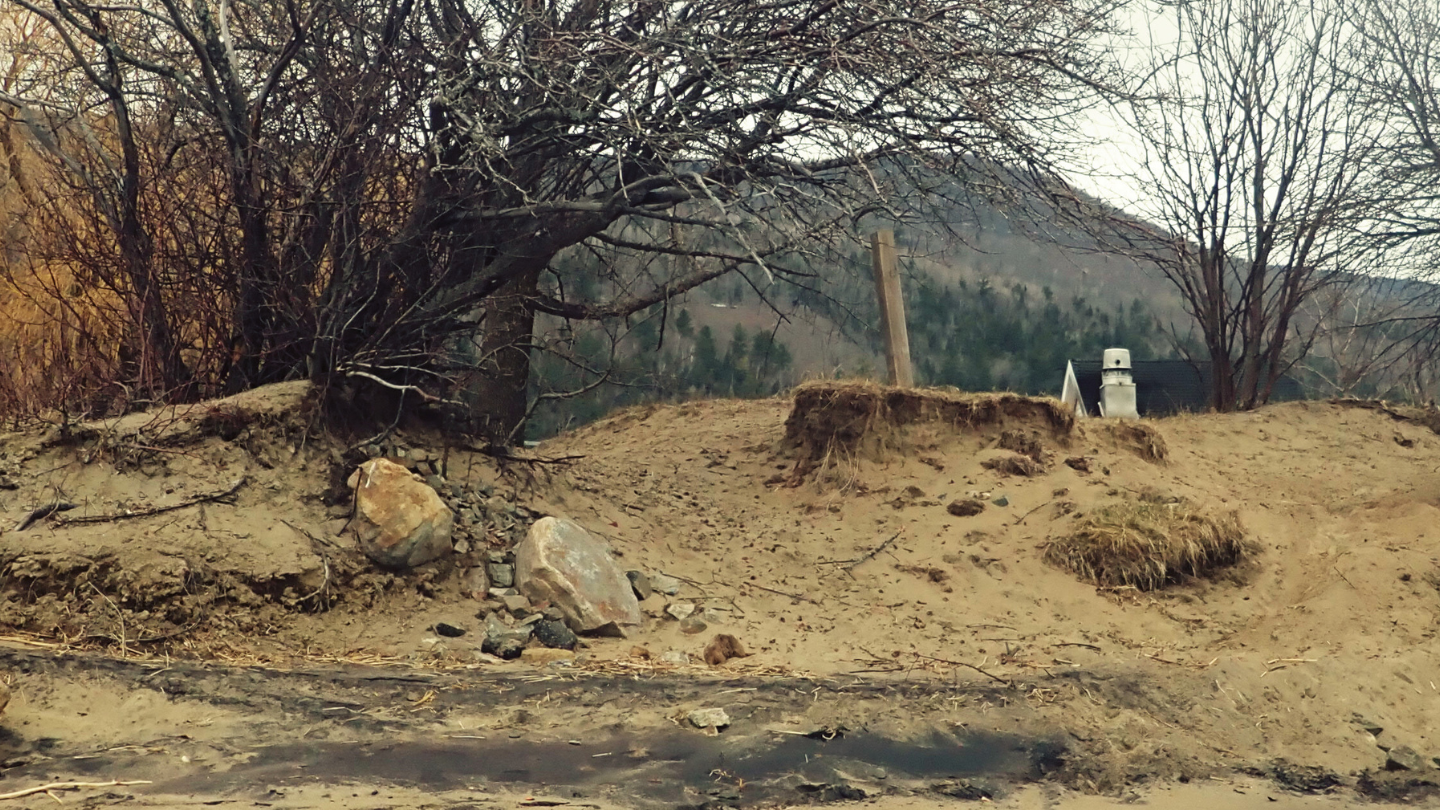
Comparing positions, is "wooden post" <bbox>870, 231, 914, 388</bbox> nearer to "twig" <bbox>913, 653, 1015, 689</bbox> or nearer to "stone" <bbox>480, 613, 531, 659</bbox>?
"twig" <bbox>913, 653, 1015, 689</bbox>

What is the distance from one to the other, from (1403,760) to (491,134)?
5.76 m

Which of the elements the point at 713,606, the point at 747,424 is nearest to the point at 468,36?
the point at 713,606

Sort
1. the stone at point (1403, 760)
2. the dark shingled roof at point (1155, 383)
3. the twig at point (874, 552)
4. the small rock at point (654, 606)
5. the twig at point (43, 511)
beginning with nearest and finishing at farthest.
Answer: the stone at point (1403, 760) → the twig at point (43, 511) → the small rock at point (654, 606) → the twig at point (874, 552) → the dark shingled roof at point (1155, 383)

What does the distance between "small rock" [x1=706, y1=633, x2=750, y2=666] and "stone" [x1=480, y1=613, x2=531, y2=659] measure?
3.12 feet

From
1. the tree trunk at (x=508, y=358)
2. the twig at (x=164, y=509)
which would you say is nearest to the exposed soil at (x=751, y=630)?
the twig at (x=164, y=509)

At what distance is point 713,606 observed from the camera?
6.97 metres

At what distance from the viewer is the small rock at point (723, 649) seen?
240 inches

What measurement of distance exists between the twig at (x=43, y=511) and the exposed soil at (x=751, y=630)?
0.11 feet

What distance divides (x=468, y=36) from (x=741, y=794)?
4.99 m

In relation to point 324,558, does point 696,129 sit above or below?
above

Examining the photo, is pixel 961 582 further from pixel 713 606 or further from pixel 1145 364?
pixel 1145 364

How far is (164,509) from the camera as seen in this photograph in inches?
235

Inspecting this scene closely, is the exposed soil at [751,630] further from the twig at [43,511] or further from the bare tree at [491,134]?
the bare tree at [491,134]

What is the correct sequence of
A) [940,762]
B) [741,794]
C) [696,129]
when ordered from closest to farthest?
[741,794], [940,762], [696,129]
